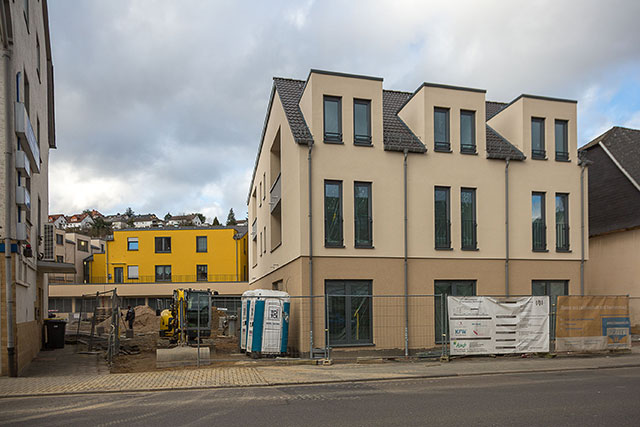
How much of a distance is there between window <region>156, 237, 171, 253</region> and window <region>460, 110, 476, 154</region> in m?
38.2

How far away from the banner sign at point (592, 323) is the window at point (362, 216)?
6023 millimetres

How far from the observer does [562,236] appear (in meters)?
20.3

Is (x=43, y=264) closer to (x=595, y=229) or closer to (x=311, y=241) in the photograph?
(x=311, y=241)

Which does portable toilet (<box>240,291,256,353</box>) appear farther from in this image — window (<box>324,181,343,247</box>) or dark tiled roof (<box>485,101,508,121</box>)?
dark tiled roof (<box>485,101,508,121</box>)

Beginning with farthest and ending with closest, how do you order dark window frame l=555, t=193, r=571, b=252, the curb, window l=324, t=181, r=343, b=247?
dark window frame l=555, t=193, r=571, b=252 < window l=324, t=181, r=343, b=247 < the curb

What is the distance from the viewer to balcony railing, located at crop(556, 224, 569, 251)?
20.2m

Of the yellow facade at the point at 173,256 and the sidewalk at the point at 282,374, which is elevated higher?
the yellow facade at the point at 173,256

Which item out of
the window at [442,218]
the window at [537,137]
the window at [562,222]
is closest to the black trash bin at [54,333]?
the window at [442,218]

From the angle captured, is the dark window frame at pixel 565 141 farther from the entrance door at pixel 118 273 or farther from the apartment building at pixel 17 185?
the entrance door at pixel 118 273

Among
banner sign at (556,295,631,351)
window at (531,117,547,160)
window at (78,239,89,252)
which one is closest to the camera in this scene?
banner sign at (556,295,631,351)

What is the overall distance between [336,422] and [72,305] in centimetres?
4728

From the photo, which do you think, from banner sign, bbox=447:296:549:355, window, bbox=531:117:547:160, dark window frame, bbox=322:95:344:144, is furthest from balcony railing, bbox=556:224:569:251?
dark window frame, bbox=322:95:344:144

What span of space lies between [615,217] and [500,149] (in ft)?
28.3

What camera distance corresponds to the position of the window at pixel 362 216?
18.0 meters
